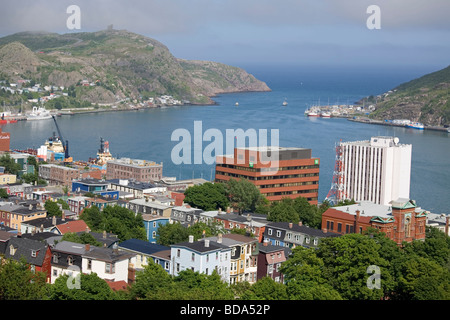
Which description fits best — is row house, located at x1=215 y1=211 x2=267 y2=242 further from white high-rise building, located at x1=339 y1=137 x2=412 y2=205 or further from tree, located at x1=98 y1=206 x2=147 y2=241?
white high-rise building, located at x1=339 y1=137 x2=412 y2=205

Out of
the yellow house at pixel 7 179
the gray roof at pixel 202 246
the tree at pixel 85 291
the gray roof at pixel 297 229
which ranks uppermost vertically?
the gray roof at pixel 202 246

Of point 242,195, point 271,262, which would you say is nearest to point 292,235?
point 271,262

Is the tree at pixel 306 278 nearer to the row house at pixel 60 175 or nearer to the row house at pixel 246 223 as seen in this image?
the row house at pixel 246 223

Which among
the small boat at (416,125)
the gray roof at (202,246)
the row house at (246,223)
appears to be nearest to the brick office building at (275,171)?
the row house at (246,223)

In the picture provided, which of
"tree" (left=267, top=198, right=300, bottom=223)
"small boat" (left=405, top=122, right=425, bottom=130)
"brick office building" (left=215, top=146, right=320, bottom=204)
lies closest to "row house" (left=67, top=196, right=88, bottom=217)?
"tree" (left=267, top=198, right=300, bottom=223)

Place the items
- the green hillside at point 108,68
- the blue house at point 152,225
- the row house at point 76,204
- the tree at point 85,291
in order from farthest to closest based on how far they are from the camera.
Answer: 1. the green hillside at point 108,68
2. the row house at point 76,204
3. the blue house at point 152,225
4. the tree at point 85,291
